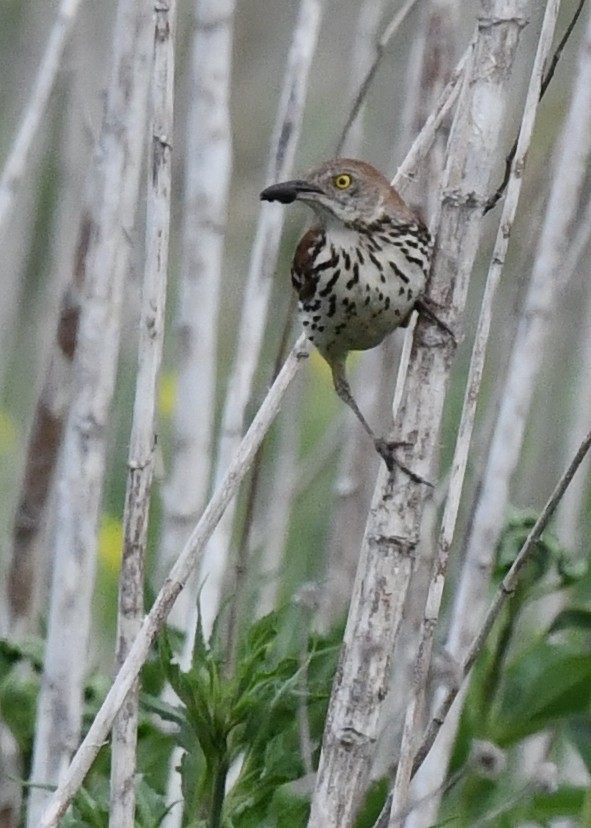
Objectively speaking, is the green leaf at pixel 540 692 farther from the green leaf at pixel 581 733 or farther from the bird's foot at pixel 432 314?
the bird's foot at pixel 432 314

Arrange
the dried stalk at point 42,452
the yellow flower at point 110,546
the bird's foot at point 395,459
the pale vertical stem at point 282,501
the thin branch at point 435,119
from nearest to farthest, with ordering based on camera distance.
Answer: the bird's foot at point 395,459 → the thin branch at point 435,119 → the dried stalk at point 42,452 → the pale vertical stem at point 282,501 → the yellow flower at point 110,546

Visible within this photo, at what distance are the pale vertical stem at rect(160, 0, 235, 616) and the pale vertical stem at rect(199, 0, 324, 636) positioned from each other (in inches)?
2.9

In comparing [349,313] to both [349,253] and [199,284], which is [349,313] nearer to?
[349,253]

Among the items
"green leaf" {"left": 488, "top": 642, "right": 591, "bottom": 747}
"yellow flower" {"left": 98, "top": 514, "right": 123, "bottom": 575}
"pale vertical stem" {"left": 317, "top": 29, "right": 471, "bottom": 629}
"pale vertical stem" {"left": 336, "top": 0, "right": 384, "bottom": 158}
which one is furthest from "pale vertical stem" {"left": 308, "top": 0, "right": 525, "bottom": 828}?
"yellow flower" {"left": 98, "top": 514, "right": 123, "bottom": 575}

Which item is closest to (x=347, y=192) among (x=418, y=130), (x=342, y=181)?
(x=342, y=181)

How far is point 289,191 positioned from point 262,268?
1.13ft

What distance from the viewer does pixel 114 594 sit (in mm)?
3812

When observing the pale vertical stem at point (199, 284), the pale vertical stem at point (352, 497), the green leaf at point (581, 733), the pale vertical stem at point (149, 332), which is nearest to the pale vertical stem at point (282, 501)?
the pale vertical stem at point (352, 497)

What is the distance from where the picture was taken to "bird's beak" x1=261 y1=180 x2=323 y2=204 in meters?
2.18

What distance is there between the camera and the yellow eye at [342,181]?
Result: 7.52 ft

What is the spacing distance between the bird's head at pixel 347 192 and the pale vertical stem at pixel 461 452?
1.38ft

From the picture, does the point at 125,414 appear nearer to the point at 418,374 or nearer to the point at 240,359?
the point at 240,359

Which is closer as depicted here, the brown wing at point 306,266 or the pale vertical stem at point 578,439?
the brown wing at point 306,266

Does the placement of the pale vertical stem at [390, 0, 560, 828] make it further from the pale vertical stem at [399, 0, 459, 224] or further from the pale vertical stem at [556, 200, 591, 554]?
the pale vertical stem at [556, 200, 591, 554]
